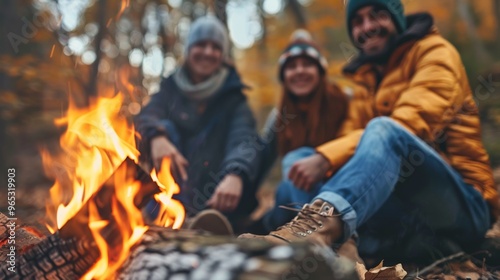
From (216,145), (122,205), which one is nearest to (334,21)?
(216,145)

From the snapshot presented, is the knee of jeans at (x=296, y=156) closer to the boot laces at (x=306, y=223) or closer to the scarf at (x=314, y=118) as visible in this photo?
the scarf at (x=314, y=118)

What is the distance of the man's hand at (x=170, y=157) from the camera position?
3.10 m

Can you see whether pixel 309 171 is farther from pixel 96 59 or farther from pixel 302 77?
pixel 96 59

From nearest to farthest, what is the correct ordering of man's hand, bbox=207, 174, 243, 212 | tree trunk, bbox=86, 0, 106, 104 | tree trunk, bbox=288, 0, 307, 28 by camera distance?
man's hand, bbox=207, 174, 243, 212 → tree trunk, bbox=86, 0, 106, 104 → tree trunk, bbox=288, 0, 307, 28

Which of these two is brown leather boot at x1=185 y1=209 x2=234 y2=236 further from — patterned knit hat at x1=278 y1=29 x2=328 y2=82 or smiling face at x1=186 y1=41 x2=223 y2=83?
smiling face at x1=186 y1=41 x2=223 y2=83

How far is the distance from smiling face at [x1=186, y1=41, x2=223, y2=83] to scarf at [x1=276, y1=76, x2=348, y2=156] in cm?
88

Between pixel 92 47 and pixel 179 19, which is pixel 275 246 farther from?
pixel 179 19

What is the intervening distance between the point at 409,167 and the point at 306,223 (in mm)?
688

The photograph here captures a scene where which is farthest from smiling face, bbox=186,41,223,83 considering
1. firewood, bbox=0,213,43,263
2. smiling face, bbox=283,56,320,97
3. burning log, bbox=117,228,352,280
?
burning log, bbox=117,228,352,280

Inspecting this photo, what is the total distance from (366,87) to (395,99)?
42cm

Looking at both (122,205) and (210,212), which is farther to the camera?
(210,212)

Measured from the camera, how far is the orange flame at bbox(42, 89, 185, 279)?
59.4 inches

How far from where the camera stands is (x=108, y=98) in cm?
221

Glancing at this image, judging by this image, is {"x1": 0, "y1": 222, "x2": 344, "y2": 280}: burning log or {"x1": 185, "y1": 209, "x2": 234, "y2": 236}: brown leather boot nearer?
{"x1": 0, "y1": 222, "x2": 344, "y2": 280}: burning log
